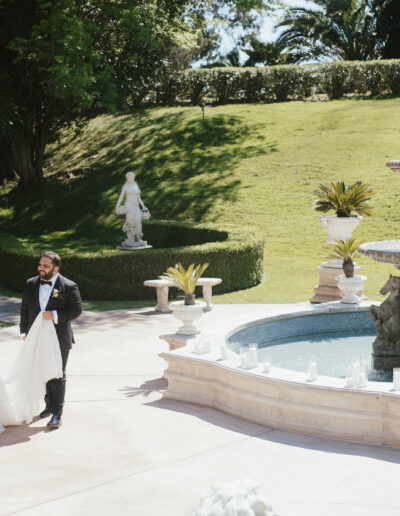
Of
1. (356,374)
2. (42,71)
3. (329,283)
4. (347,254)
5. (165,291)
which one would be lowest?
(165,291)

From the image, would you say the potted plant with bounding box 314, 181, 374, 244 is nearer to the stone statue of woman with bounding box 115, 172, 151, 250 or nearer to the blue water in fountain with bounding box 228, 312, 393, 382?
the blue water in fountain with bounding box 228, 312, 393, 382

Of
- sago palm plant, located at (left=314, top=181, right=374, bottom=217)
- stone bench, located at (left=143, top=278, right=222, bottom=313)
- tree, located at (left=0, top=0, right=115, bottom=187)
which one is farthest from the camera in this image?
tree, located at (left=0, top=0, right=115, bottom=187)

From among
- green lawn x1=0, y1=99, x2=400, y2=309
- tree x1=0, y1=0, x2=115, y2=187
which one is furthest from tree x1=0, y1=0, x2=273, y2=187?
green lawn x1=0, y1=99, x2=400, y2=309

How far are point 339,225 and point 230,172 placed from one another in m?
14.2

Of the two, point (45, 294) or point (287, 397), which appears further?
point (45, 294)

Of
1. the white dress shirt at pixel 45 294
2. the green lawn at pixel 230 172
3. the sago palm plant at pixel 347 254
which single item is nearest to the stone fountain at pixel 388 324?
the sago palm plant at pixel 347 254

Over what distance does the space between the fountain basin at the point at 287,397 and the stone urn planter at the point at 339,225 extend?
20.4 feet

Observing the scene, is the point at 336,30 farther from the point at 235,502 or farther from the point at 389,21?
the point at 235,502

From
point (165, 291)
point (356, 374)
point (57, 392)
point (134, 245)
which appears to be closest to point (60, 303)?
point (57, 392)

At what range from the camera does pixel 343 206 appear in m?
13.8

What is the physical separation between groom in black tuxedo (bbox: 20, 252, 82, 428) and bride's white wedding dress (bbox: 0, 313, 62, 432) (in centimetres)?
11

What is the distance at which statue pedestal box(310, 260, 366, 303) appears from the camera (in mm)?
13531

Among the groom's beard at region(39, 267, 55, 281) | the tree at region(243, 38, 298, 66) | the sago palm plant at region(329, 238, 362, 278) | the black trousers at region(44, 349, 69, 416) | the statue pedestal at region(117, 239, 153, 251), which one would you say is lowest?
the black trousers at region(44, 349, 69, 416)

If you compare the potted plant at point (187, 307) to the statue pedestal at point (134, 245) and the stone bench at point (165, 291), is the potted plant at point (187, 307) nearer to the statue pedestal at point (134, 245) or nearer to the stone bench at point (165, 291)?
the stone bench at point (165, 291)
